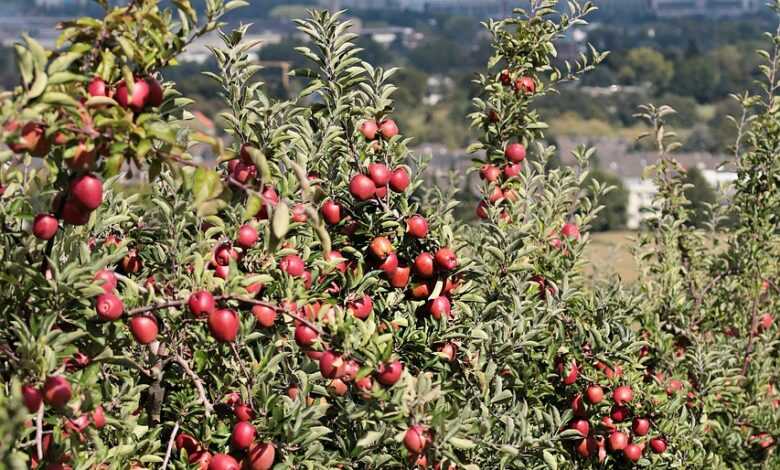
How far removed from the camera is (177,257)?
3.20m

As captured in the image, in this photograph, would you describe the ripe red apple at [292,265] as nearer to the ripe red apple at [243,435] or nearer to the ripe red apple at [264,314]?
the ripe red apple at [264,314]

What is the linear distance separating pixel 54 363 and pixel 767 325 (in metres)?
4.82

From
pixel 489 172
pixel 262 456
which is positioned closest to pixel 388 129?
pixel 489 172

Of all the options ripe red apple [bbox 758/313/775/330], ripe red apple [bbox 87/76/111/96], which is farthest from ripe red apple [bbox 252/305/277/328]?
ripe red apple [bbox 758/313/775/330]

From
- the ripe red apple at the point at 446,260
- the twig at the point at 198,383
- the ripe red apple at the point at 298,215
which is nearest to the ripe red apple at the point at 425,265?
the ripe red apple at the point at 446,260

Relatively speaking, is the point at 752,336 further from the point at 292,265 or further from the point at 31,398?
the point at 31,398

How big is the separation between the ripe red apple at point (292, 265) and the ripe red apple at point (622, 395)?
5.16 ft

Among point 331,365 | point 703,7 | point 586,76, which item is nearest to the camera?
point 331,365

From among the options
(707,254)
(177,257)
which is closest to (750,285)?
(707,254)

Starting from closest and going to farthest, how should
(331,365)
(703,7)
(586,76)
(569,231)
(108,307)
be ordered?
(108,307), (331,365), (569,231), (586,76), (703,7)

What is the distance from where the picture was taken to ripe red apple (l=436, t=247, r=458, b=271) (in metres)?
3.48

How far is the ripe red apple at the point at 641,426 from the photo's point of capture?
4.17 meters

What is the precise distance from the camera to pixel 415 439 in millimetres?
2613

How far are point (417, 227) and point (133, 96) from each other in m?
1.40
